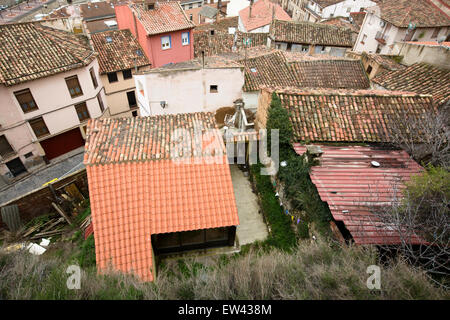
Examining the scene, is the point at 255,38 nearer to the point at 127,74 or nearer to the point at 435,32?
the point at 127,74

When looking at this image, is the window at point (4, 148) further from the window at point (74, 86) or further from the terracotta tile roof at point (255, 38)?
the terracotta tile roof at point (255, 38)

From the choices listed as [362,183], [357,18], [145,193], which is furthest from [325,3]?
[145,193]

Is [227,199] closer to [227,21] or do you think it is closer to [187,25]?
[187,25]

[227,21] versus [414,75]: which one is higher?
[414,75]

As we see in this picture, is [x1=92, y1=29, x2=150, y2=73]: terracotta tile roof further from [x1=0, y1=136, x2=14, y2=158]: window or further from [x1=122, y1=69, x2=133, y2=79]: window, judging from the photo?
[x1=0, y1=136, x2=14, y2=158]: window

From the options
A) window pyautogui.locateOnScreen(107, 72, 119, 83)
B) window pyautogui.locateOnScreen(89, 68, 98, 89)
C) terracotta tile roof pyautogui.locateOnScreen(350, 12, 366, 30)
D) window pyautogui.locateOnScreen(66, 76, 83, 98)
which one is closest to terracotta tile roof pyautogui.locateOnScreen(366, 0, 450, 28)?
terracotta tile roof pyautogui.locateOnScreen(350, 12, 366, 30)
